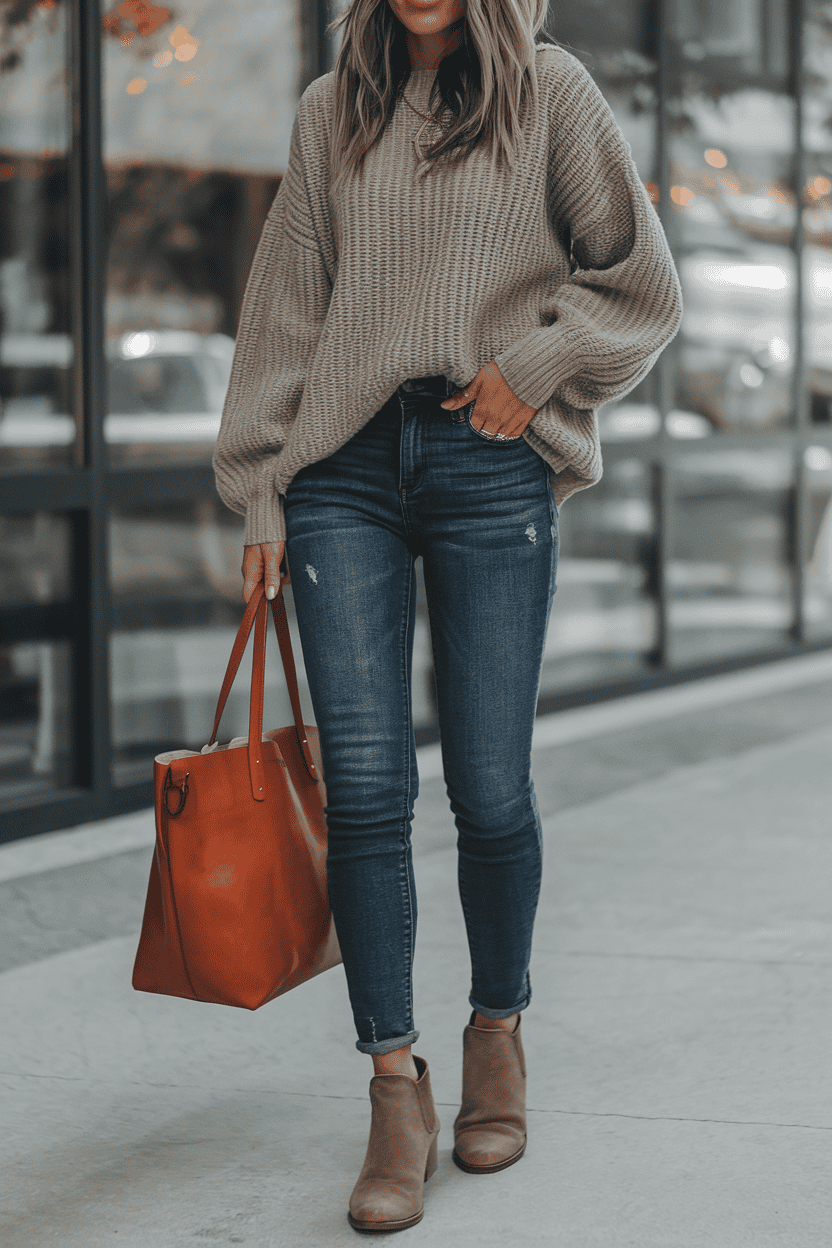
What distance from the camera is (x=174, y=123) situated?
469 cm

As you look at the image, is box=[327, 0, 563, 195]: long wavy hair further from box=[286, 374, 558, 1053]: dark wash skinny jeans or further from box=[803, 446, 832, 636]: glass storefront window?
box=[803, 446, 832, 636]: glass storefront window

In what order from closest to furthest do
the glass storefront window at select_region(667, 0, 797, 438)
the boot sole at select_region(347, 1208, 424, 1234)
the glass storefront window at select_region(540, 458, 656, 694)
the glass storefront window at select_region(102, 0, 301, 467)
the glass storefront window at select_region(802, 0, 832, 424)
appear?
the boot sole at select_region(347, 1208, 424, 1234)
the glass storefront window at select_region(102, 0, 301, 467)
the glass storefront window at select_region(540, 458, 656, 694)
the glass storefront window at select_region(667, 0, 797, 438)
the glass storefront window at select_region(802, 0, 832, 424)

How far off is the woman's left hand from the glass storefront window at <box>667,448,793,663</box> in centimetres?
457

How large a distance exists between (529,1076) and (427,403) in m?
1.21

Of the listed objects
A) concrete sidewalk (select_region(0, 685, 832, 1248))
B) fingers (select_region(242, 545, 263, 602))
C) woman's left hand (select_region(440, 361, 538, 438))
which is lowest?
concrete sidewalk (select_region(0, 685, 832, 1248))

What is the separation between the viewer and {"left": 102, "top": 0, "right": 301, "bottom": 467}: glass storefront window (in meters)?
4.54

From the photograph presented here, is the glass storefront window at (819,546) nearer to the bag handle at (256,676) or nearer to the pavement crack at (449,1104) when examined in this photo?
the pavement crack at (449,1104)

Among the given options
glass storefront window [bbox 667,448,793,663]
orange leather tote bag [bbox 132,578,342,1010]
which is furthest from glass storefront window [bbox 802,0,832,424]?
orange leather tote bag [bbox 132,578,342,1010]

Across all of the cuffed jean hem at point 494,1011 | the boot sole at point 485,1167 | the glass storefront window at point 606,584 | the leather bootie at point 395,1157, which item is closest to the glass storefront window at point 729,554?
the glass storefront window at point 606,584

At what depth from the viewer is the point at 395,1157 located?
84.7 inches

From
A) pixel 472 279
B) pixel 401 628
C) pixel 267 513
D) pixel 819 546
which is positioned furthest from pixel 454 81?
pixel 819 546

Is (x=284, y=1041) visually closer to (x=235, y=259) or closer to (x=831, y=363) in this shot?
(x=235, y=259)

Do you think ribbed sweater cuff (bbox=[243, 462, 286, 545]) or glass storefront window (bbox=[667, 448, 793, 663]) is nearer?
ribbed sweater cuff (bbox=[243, 462, 286, 545])

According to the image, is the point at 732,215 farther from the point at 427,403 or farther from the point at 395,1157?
the point at 395,1157
